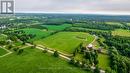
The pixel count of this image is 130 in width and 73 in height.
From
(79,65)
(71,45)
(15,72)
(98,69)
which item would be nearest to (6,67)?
(15,72)

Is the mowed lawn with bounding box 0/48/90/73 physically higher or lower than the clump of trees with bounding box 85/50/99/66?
lower

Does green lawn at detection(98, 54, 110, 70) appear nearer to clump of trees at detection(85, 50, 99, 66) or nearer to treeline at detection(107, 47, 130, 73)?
treeline at detection(107, 47, 130, 73)

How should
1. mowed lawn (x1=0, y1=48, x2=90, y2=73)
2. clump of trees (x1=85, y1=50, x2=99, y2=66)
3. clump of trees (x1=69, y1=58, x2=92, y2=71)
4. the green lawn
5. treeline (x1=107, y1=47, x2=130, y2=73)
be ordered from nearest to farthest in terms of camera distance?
1. mowed lawn (x1=0, y1=48, x2=90, y2=73)
2. clump of trees (x1=69, y1=58, x2=92, y2=71)
3. treeline (x1=107, y1=47, x2=130, y2=73)
4. the green lawn
5. clump of trees (x1=85, y1=50, x2=99, y2=66)

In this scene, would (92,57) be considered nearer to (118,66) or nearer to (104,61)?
(104,61)

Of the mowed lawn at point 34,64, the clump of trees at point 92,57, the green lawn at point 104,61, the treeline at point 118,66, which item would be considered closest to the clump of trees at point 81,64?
the mowed lawn at point 34,64

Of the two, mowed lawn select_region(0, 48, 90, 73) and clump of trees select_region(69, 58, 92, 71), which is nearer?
mowed lawn select_region(0, 48, 90, 73)

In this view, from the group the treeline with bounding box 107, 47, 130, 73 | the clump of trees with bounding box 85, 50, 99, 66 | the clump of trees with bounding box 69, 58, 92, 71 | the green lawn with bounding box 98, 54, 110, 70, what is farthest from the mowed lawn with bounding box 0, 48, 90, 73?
the treeline with bounding box 107, 47, 130, 73

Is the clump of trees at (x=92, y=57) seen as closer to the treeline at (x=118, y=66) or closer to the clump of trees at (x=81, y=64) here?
the clump of trees at (x=81, y=64)

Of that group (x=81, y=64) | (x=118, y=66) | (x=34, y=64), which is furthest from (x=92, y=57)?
(x=34, y=64)

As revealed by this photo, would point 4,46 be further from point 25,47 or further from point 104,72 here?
point 104,72

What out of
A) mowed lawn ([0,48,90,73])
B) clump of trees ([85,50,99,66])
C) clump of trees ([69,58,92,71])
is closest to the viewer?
mowed lawn ([0,48,90,73])
